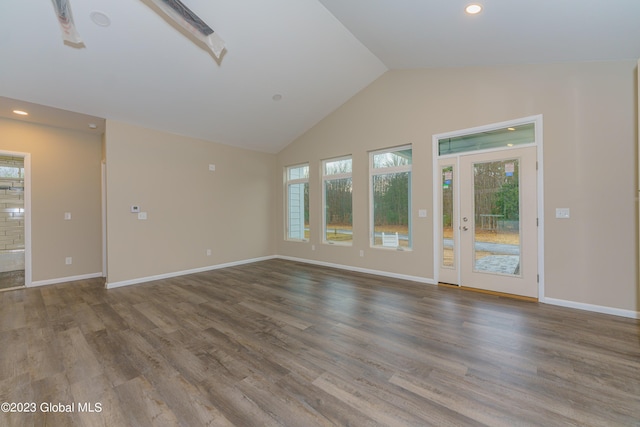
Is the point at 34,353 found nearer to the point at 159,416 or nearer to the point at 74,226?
the point at 159,416

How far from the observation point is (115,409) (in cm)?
165

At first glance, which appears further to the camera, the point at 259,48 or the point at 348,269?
the point at 348,269

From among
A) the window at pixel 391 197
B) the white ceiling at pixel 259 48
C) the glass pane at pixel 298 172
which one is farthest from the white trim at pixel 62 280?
the window at pixel 391 197

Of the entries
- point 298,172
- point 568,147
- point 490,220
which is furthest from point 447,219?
point 298,172

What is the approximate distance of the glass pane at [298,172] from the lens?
645cm

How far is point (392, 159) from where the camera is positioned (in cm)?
494

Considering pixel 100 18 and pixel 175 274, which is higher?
pixel 100 18

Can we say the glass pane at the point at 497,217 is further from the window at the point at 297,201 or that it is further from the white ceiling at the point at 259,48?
the window at the point at 297,201

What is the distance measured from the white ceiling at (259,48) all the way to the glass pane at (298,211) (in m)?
2.32

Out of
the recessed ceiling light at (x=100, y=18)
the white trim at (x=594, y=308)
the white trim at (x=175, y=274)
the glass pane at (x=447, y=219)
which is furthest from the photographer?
the white trim at (x=175, y=274)

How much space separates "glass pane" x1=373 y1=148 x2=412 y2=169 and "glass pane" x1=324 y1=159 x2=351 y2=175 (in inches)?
26.1

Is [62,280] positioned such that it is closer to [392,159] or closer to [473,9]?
[392,159]

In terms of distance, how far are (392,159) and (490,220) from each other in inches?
75.5

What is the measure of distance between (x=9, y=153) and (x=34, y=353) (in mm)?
3890
